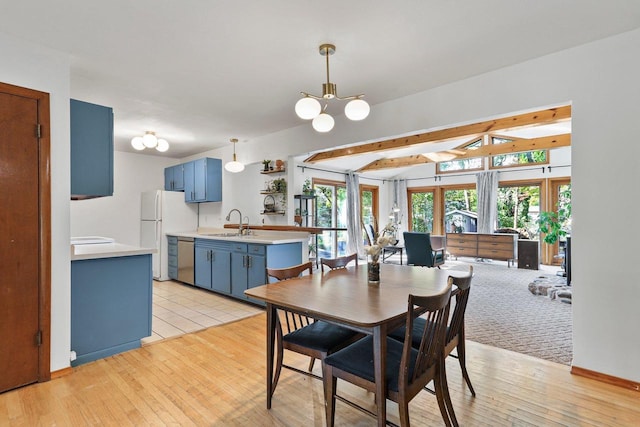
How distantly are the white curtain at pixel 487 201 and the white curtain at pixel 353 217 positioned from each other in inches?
121

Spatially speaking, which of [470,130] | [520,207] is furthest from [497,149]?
[470,130]

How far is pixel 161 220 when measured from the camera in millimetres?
5805

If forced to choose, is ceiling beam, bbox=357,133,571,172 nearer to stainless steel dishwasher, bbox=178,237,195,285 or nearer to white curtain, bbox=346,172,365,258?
white curtain, bbox=346,172,365,258

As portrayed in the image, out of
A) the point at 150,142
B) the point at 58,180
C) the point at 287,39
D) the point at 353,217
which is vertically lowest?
the point at 353,217

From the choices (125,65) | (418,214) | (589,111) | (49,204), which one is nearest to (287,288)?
(49,204)

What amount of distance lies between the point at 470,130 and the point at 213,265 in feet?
14.0

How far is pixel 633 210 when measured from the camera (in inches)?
87.8

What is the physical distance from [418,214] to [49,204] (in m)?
9.08

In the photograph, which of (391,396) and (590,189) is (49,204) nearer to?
(391,396)

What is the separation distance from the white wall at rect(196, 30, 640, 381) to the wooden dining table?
1044 millimetres

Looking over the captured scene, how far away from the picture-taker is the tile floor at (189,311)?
3453 millimetres

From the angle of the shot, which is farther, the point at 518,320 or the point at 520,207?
the point at 520,207

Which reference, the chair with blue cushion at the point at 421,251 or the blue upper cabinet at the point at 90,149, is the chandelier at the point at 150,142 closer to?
the blue upper cabinet at the point at 90,149

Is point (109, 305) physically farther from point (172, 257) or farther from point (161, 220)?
point (161, 220)
